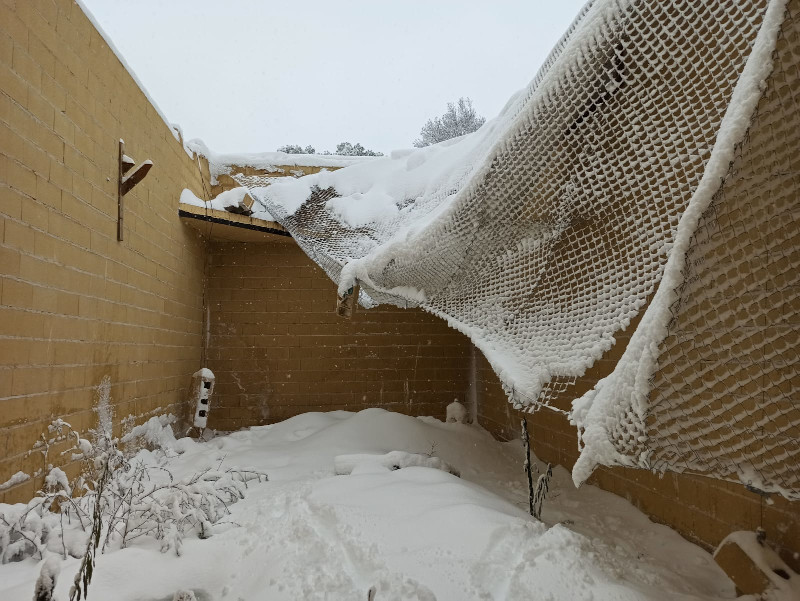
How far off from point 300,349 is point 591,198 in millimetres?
4013

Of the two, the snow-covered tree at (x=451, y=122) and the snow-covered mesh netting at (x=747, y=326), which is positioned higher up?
the snow-covered tree at (x=451, y=122)

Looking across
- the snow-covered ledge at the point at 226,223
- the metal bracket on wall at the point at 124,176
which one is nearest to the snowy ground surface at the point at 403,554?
the metal bracket on wall at the point at 124,176

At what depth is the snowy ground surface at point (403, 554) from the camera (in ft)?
5.24

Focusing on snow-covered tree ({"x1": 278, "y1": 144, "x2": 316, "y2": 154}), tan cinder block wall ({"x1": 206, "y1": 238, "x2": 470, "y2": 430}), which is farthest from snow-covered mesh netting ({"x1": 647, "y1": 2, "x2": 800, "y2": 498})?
snow-covered tree ({"x1": 278, "y1": 144, "x2": 316, "y2": 154})

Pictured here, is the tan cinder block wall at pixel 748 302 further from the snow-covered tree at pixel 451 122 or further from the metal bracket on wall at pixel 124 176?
the snow-covered tree at pixel 451 122

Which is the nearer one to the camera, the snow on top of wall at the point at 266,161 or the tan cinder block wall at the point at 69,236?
the tan cinder block wall at the point at 69,236

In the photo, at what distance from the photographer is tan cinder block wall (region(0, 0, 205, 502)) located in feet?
6.84

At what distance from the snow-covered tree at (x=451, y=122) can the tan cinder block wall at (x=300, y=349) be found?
13.3 m

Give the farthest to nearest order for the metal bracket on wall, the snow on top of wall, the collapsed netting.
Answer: the snow on top of wall
the metal bracket on wall
the collapsed netting

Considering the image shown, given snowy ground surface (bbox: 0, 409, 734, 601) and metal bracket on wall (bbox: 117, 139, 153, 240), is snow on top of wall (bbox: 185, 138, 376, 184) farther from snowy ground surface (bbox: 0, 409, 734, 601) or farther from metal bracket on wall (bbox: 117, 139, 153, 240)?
snowy ground surface (bbox: 0, 409, 734, 601)

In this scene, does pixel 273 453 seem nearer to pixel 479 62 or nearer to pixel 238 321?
pixel 238 321

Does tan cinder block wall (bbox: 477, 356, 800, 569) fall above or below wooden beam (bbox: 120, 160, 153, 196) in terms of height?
below

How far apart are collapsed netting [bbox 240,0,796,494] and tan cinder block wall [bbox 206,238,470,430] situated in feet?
10.3

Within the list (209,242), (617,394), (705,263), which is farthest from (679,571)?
(209,242)
